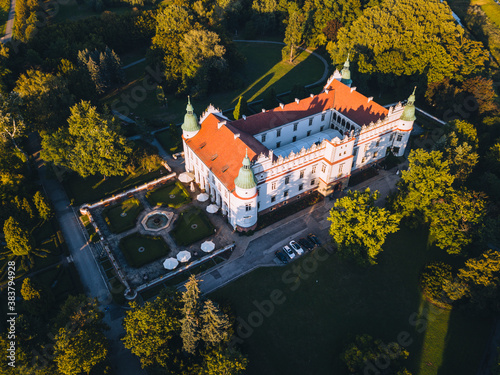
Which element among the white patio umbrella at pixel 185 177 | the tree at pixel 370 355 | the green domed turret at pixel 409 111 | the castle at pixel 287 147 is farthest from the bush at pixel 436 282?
the white patio umbrella at pixel 185 177

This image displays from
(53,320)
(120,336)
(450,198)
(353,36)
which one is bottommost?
(120,336)

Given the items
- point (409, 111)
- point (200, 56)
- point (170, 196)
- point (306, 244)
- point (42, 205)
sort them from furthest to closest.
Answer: point (200, 56)
point (409, 111)
point (170, 196)
point (42, 205)
point (306, 244)

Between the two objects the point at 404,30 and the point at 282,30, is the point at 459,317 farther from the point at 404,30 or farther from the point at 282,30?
the point at 282,30

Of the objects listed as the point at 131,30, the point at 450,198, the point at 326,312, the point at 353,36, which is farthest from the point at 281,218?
the point at 131,30

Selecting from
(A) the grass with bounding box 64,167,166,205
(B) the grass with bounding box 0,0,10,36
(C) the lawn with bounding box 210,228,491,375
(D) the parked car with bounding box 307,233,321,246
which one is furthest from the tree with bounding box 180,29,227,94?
(B) the grass with bounding box 0,0,10,36

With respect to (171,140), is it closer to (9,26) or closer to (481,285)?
(481,285)

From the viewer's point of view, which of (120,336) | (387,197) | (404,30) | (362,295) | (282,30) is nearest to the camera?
(120,336)

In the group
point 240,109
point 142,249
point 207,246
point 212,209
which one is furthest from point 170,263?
point 240,109

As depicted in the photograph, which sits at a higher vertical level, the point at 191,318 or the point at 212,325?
the point at 191,318
